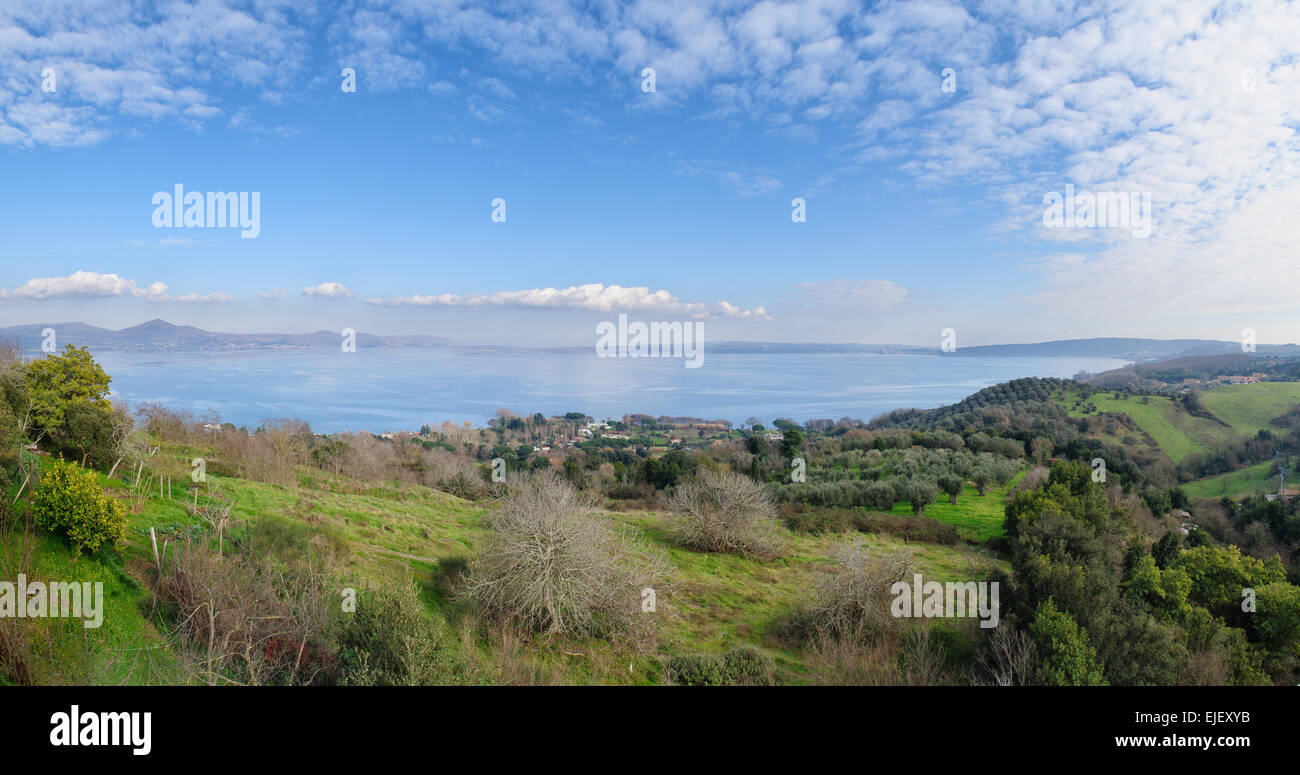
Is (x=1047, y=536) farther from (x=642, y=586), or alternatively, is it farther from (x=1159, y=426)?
(x=1159, y=426)

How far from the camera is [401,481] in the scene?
2341cm

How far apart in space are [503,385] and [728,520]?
49.1 meters

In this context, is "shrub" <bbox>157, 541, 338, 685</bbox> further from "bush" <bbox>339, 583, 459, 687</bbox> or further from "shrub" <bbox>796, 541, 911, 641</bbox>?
"shrub" <bbox>796, 541, 911, 641</bbox>

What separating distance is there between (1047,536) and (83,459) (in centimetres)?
1949

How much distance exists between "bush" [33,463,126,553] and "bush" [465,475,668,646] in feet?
16.3

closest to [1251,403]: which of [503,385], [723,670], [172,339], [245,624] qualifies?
[723,670]

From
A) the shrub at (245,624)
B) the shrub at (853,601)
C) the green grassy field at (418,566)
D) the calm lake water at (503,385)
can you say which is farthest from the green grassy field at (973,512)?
the calm lake water at (503,385)

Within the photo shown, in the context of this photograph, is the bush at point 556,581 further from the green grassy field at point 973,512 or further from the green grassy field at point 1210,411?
the green grassy field at point 1210,411

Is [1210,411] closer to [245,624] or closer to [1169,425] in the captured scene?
[1169,425]

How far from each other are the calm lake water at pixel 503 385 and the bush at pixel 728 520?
981 inches

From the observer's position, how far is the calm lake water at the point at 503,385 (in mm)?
35688

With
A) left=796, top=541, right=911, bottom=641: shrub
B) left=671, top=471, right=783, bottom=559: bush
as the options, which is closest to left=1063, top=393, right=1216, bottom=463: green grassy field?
left=671, top=471, right=783, bottom=559: bush
